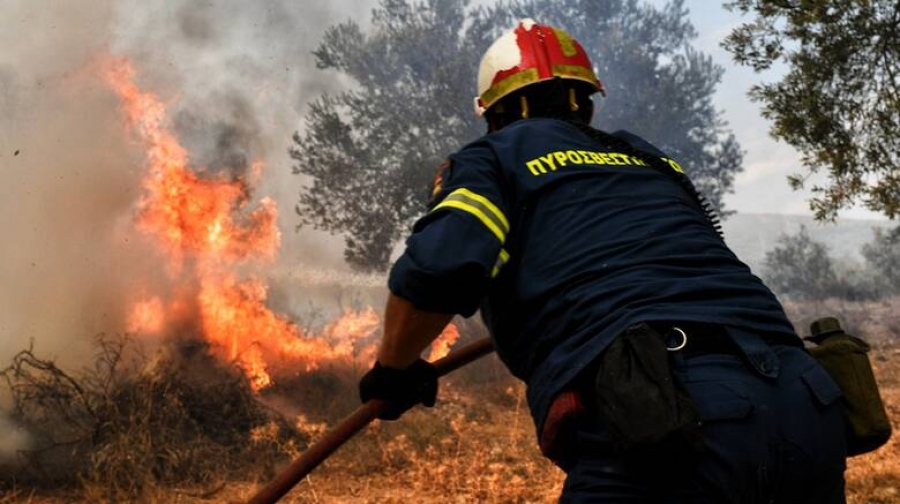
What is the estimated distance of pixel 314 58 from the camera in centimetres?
1820

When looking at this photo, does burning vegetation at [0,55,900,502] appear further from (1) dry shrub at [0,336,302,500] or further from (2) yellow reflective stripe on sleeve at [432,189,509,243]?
(2) yellow reflective stripe on sleeve at [432,189,509,243]

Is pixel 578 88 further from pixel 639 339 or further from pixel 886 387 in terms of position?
pixel 886 387

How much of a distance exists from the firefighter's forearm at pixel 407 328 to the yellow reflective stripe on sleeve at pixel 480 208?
24 cm

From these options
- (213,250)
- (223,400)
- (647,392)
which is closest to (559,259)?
(647,392)

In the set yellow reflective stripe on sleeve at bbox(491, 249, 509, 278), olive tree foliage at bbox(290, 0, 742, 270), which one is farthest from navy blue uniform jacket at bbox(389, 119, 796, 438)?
→ olive tree foliage at bbox(290, 0, 742, 270)

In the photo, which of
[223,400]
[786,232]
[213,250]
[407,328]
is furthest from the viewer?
[786,232]

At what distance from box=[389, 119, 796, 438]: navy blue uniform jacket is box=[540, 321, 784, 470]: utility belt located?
0.11 feet

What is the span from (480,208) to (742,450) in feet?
2.56

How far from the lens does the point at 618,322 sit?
1.74m

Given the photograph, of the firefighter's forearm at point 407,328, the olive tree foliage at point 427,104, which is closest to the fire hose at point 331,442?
the firefighter's forearm at point 407,328

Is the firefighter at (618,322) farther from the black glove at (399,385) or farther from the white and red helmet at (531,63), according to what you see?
the white and red helmet at (531,63)

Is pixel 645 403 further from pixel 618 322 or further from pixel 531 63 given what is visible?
pixel 531 63

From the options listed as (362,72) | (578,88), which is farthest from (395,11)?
(578,88)

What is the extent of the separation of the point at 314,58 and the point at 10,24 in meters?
8.49
